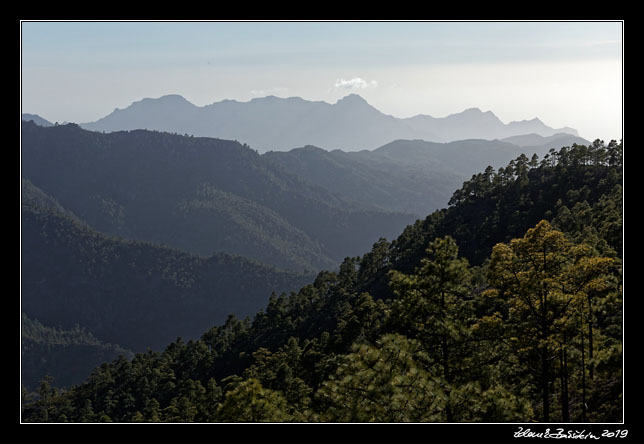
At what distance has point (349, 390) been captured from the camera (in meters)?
24.4

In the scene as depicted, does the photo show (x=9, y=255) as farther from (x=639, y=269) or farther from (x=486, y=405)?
(x=639, y=269)

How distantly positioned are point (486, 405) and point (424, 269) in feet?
23.1

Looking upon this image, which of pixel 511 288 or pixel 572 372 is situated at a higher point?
pixel 511 288

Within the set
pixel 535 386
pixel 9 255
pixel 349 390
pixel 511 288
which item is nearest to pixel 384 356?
pixel 349 390

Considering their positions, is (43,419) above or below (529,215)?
below

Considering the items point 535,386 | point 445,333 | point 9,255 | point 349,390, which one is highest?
point 9,255

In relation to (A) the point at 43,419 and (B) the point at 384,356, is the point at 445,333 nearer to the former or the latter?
(B) the point at 384,356

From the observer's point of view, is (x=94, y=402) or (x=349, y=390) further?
(x=94, y=402)

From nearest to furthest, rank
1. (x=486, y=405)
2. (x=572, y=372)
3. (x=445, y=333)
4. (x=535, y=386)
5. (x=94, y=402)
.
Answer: (x=486, y=405)
(x=445, y=333)
(x=572, y=372)
(x=535, y=386)
(x=94, y=402)

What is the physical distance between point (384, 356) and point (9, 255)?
16.1 m

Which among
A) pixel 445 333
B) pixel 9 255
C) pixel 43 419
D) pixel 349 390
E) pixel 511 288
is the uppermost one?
pixel 9 255

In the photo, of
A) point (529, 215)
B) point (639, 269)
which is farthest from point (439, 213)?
point (639, 269)

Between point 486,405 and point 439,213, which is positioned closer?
point 486,405

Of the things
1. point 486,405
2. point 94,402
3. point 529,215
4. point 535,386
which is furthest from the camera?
point 94,402
